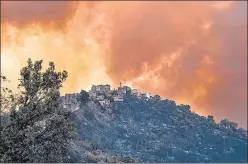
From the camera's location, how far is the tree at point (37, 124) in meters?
49.7

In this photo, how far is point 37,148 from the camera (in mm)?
49625

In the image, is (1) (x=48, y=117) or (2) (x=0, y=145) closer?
(2) (x=0, y=145)

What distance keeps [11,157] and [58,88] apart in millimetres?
11022

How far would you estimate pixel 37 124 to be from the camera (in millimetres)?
52438

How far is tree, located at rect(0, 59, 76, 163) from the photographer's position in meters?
49.7

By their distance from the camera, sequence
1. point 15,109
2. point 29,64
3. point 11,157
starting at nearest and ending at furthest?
point 11,157 → point 15,109 → point 29,64

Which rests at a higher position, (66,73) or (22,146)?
(66,73)

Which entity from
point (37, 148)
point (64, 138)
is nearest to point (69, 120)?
point (64, 138)

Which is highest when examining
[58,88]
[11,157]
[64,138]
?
[58,88]

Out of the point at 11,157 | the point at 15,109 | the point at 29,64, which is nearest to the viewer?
the point at 11,157

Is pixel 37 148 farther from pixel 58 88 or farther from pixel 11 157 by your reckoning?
pixel 58 88

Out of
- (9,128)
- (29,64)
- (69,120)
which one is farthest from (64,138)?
A: (29,64)

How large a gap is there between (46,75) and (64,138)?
8.35 metres

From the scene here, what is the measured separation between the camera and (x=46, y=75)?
184 ft
